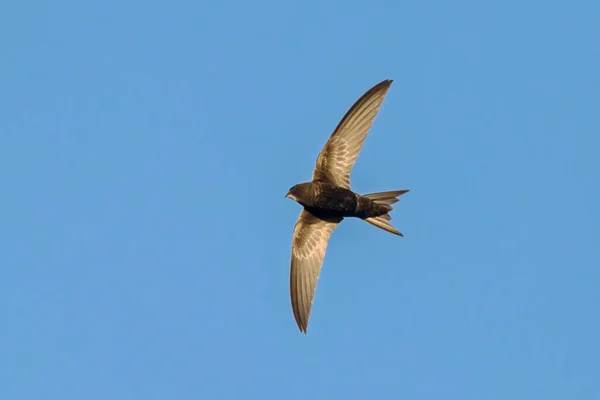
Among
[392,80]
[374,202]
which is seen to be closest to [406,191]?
[374,202]

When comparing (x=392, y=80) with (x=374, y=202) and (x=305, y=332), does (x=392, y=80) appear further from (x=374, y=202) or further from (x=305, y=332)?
(x=305, y=332)

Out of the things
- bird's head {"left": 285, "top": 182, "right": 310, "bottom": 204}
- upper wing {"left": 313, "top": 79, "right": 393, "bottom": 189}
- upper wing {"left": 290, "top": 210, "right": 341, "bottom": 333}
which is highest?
upper wing {"left": 313, "top": 79, "right": 393, "bottom": 189}

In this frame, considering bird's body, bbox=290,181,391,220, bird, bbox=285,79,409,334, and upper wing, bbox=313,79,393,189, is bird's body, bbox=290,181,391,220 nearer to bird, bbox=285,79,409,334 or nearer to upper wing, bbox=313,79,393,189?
bird, bbox=285,79,409,334

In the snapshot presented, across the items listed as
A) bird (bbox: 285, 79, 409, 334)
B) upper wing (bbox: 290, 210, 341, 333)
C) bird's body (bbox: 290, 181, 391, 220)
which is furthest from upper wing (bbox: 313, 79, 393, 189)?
upper wing (bbox: 290, 210, 341, 333)

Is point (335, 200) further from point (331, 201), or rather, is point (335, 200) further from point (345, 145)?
point (345, 145)

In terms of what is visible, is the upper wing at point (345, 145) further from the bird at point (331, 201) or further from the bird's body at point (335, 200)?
the bird's body at point (335, 200)
